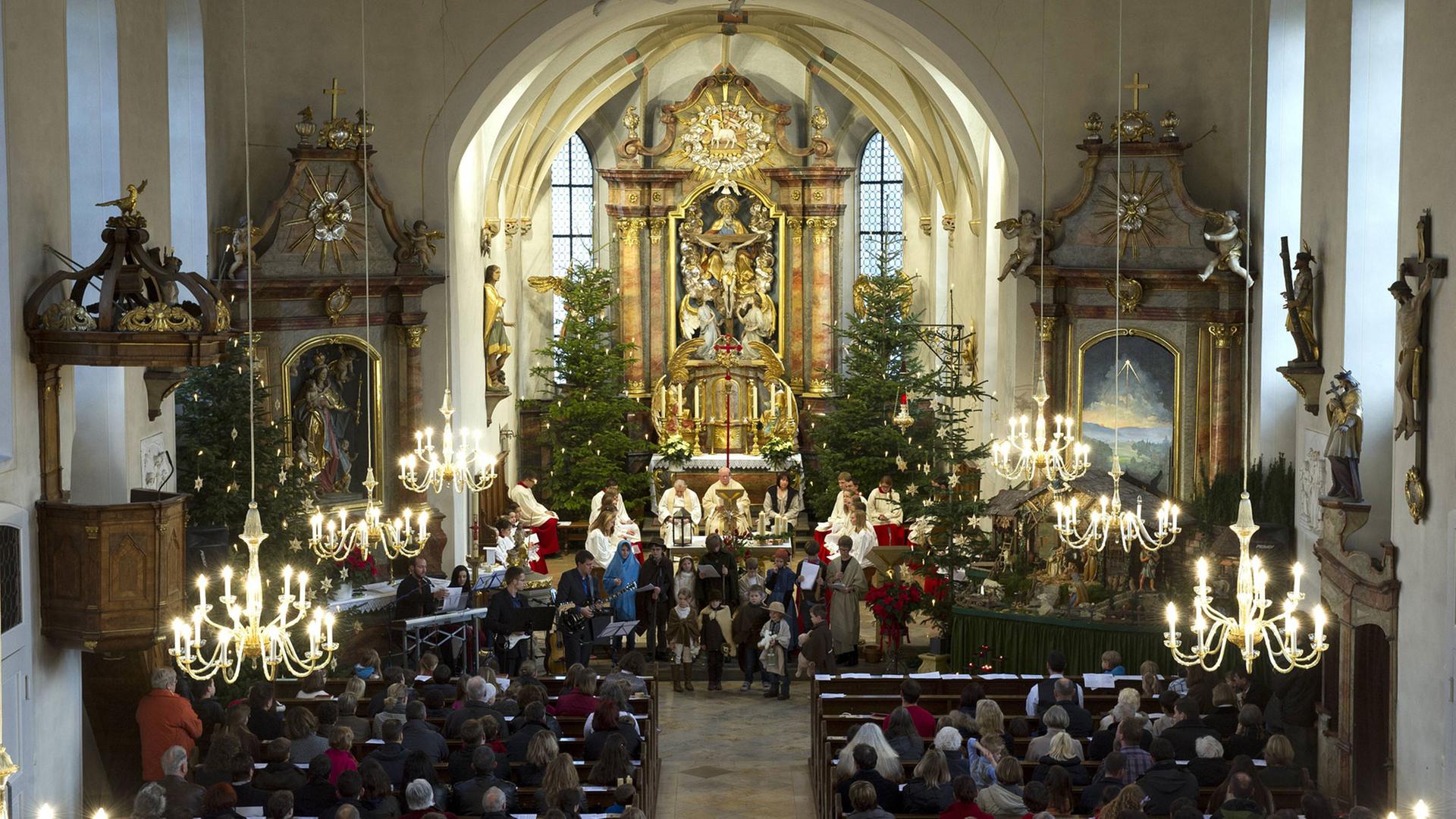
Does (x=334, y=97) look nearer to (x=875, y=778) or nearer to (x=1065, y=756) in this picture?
(x=875, y=778)

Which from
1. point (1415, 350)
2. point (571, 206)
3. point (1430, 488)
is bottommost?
point (1430, 488)

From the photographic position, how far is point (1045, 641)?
15.3m

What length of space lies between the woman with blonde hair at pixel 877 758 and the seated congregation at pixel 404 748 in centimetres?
129

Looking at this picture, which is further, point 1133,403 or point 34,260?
point 1133,403

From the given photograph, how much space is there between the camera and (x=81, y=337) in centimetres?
1091

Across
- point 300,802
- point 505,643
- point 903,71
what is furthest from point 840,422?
point 300,802

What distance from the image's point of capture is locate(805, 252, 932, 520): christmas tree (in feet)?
79.7

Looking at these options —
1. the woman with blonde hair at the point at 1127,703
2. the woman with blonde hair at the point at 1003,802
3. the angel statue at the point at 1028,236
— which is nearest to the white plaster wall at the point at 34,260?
the woman with blonde hair at the point at 1003,802

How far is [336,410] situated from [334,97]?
351 centimetres

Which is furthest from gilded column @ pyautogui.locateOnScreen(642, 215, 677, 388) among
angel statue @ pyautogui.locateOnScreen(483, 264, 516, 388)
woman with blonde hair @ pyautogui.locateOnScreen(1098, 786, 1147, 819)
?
woman with blonde hair @ pyautogui.locateOnScreen(1098, 786, 1147, 819)

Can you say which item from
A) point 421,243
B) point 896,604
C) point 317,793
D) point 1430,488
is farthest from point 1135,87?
point 317,793

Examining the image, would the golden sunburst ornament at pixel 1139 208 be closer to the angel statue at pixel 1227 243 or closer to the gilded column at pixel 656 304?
the angel statue at pixel 1227 243

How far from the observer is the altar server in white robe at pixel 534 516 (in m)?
23.4

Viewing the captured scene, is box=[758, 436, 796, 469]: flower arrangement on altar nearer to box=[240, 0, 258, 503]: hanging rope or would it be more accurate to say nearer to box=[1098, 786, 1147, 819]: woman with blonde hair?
box=[240, 0, 258, 503]: hanging rope
